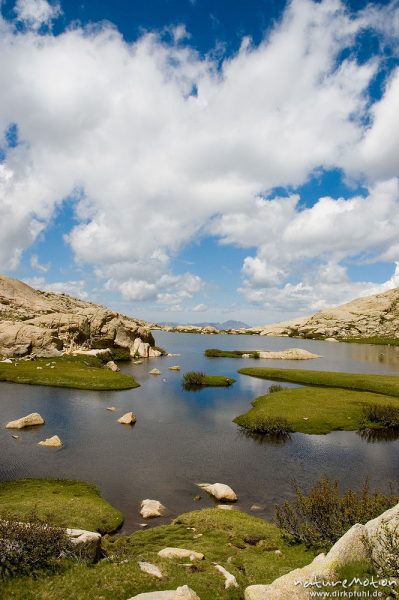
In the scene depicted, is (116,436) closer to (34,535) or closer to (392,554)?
(34,535)

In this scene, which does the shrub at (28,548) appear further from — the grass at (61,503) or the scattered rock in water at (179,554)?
the grass at (61,503)

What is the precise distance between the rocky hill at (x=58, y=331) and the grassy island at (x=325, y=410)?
63.9 meters

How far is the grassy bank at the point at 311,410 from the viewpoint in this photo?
55781 mm

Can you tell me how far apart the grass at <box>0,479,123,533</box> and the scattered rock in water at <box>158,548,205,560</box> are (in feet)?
23.9

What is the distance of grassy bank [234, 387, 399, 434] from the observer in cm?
5578

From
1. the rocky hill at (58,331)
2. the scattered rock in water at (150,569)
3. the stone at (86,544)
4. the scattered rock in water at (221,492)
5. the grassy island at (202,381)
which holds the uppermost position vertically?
the rocky hill at (58,331)

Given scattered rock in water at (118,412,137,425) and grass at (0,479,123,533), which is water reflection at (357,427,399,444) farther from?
grass at (0,479,123,533)

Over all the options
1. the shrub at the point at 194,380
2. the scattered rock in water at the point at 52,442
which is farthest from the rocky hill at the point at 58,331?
the scattered rock in water at the point at 52,442

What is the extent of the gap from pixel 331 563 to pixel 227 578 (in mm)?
5819

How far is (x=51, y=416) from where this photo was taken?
2215 inches

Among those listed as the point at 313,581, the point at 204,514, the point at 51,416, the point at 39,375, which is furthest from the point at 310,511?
the point at 39,375

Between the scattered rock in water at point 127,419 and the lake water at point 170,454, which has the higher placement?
the scattered rock in water at point 127,419

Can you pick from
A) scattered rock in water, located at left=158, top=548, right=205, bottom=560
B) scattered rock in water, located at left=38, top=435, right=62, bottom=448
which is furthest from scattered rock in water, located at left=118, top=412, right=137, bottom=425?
scattered rock in water, located at left=158, top=548, right=205, bottom=560

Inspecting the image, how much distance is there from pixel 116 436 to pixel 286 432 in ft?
75.9
